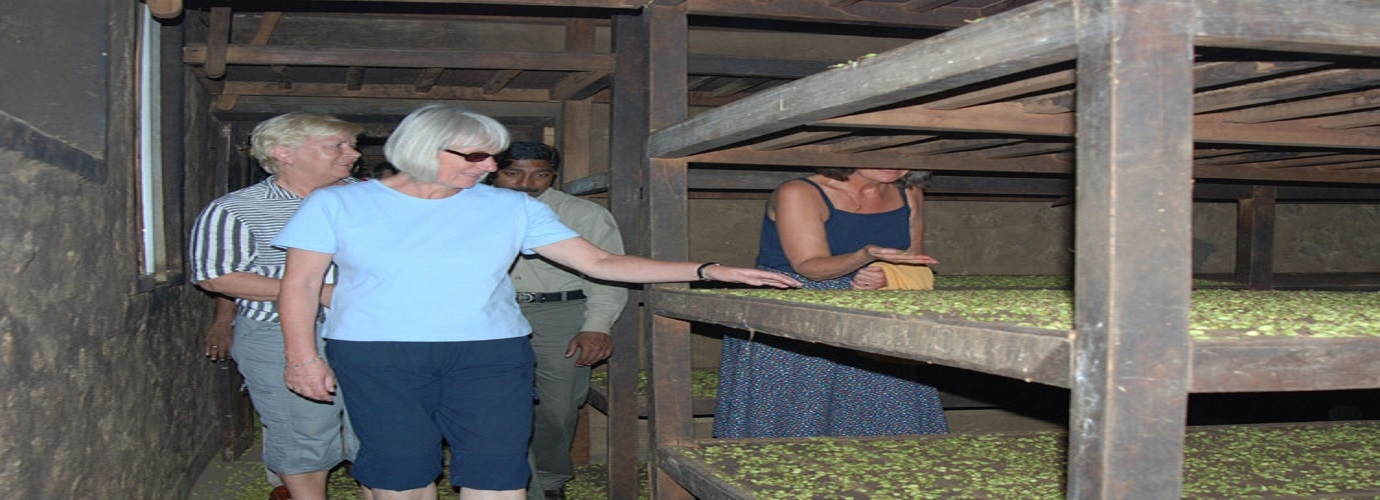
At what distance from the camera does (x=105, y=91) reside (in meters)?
4.16

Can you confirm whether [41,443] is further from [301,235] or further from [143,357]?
[143,357]

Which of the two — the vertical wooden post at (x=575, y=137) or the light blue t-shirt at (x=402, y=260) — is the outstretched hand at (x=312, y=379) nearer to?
the light blue t-shirt at (x=402, y=260)

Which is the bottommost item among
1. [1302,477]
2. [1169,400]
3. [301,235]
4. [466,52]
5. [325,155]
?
[1302,477]

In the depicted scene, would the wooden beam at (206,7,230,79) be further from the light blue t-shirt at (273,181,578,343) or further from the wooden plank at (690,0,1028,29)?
the wooden plank at (690,0,1028,29)

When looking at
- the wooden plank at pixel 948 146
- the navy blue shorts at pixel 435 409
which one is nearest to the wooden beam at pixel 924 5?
the wooden plank at pixel 948 146

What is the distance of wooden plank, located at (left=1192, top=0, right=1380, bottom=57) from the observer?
1.95 metres

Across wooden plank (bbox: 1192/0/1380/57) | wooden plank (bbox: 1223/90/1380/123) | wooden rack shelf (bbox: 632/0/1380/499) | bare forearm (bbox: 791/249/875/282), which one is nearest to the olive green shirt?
bare forearm (bbox: 791/249/875/282)

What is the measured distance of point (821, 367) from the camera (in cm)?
485

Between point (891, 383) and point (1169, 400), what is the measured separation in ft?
9.74

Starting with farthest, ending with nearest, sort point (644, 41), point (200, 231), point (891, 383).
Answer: point (644, 41) < point (891, 383) < point (200, 231)

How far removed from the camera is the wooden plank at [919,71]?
2125 millimetres

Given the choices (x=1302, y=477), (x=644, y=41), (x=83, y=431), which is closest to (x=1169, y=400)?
(x=1302, y=477)

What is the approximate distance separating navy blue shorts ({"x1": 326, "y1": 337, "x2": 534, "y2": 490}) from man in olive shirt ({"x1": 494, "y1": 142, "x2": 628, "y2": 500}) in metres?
1.81

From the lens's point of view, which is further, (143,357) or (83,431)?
(143,357)
